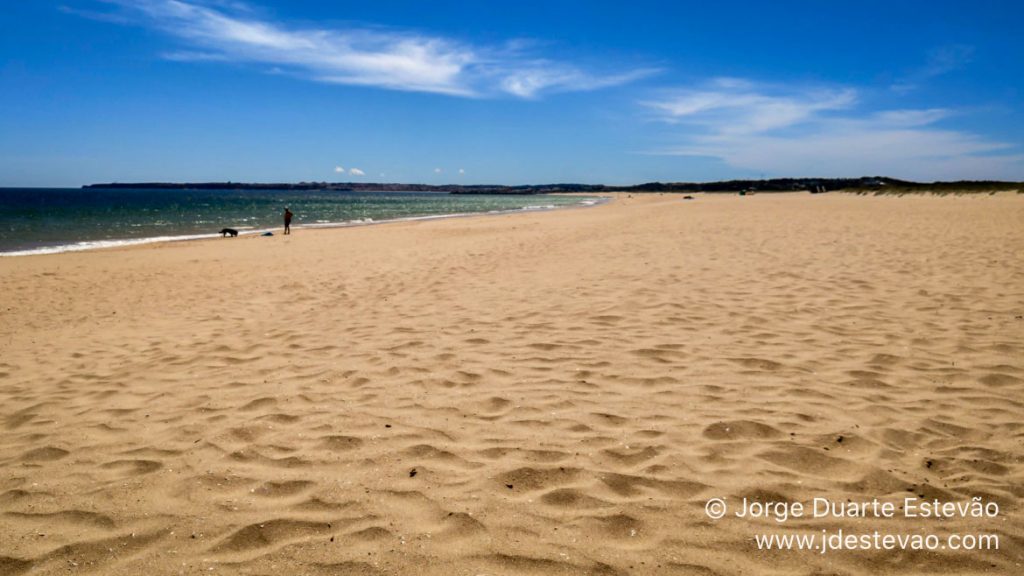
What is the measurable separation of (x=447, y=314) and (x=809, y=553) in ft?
16.8

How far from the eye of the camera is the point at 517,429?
11.8ft

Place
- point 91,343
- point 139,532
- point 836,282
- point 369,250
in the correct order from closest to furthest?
1. point 139,532
2. point 91,343
3. point 836,282
4. point 369,250

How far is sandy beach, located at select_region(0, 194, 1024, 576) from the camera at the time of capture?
99.1 inches

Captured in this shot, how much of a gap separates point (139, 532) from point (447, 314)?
4501 millimetres

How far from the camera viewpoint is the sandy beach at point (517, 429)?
2.52 meters

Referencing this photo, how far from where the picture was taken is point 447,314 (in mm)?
6969

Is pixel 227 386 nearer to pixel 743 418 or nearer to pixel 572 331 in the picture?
pixel 572 331

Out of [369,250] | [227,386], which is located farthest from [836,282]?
[369,250]

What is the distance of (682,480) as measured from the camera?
2938 mm

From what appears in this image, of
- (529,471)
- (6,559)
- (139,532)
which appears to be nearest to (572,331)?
(529,471)

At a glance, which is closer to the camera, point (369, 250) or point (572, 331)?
point (572, 331)

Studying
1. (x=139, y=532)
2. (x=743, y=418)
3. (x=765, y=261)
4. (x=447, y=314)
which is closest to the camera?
(x=139, y=532)

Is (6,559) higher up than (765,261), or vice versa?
(765,261)

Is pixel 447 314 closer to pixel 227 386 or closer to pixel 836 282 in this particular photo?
pixel 227 386
